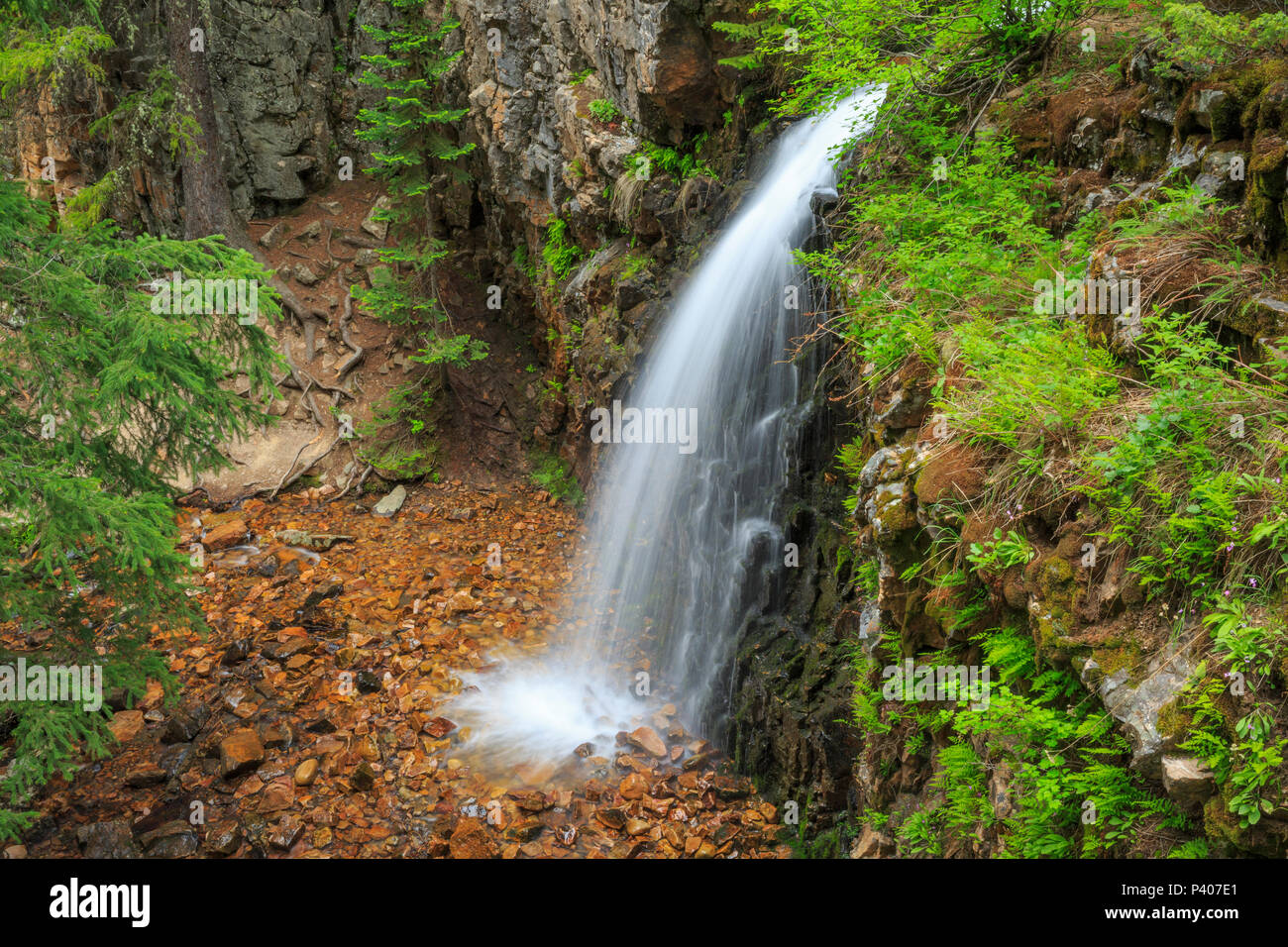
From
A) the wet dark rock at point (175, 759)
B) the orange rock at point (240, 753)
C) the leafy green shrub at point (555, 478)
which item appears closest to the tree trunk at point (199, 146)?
the leafy green shrub at point (555, 478)

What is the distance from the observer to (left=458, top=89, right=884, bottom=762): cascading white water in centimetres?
678

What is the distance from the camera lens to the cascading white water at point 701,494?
678 centimetres

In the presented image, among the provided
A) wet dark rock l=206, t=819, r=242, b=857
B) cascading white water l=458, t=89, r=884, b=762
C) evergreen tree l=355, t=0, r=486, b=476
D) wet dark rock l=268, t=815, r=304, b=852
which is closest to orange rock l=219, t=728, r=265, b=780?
wet dark rock l=206, t=819, r=242, b=857

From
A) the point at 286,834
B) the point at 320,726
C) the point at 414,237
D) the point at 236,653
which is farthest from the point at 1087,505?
the point at 414,237

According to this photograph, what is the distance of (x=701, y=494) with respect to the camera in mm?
7523

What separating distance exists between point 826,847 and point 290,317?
1143cm

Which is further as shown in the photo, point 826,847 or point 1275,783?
point 826,847

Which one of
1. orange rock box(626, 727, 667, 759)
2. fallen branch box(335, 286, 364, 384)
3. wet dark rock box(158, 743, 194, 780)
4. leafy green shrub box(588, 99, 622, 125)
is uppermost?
leafy green shrub box(588, 99, 622, 125)

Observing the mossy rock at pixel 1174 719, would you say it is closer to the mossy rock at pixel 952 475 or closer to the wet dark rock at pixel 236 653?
the mossy rock at pixel 952 475

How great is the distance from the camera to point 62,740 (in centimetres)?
484

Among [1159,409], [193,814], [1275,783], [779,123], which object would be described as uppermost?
[779,123]

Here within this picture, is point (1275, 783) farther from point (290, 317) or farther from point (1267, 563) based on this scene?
point (290, 317)

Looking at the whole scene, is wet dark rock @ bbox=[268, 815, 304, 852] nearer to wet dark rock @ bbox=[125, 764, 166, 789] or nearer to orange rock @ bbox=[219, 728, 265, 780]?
orange rock @ bbox=[219, 728, 265, 780]

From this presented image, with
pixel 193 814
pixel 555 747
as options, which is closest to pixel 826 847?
pixel 555 747
